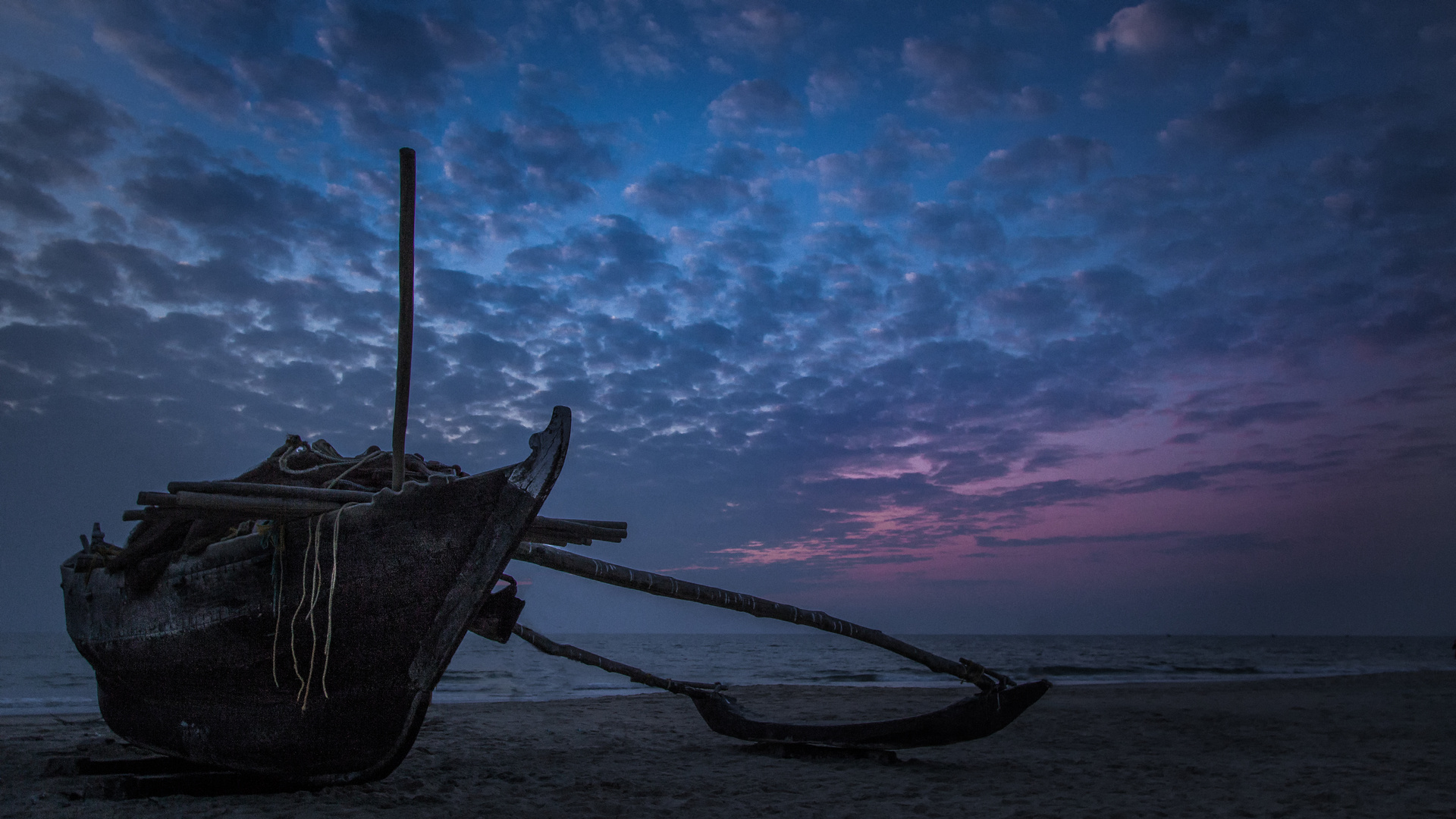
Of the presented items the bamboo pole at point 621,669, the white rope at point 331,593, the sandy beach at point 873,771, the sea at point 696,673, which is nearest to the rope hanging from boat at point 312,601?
the white rope at point 331,593

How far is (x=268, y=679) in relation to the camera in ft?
13.8

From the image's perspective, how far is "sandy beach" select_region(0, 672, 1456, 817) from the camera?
198 inches

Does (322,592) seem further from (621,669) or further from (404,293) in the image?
(621,669)

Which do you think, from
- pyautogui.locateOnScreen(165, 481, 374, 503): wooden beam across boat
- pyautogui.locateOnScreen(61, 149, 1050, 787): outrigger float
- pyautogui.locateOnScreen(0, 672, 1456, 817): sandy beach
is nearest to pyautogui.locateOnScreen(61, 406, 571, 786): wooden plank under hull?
pyautogui.locateOnScreen(61, 149, 1050, 787): outrigger float

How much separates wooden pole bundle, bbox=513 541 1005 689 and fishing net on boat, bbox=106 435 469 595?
91 cm

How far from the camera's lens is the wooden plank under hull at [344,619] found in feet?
12.8

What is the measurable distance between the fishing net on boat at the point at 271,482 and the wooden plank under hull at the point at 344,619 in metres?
0.14

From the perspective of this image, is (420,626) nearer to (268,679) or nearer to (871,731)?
(268,679)

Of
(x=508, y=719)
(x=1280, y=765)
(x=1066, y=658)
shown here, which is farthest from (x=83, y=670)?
(x=1066, y=658)

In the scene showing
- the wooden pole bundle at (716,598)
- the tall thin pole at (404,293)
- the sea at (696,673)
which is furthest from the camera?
the sea at (696,673)

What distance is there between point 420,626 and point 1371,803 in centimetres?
695

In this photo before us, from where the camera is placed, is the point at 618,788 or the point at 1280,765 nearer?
the point at 618,788

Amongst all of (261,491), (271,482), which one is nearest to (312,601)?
(261,491)

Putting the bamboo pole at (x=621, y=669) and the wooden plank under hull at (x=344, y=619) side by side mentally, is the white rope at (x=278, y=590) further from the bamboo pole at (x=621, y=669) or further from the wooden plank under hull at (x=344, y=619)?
the bamboo pole at (x=621, y=669)
